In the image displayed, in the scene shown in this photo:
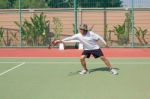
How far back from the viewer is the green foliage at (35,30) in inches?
803

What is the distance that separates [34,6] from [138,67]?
12.3 m

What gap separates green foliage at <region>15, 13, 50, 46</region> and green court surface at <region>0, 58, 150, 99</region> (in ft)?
21.1

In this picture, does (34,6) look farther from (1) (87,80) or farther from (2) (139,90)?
(2) (139,90)

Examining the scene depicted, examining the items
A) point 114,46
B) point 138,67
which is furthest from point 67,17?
point 138,67

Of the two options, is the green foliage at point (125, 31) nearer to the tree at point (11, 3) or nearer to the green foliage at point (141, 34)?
the green foliage at point (141, 34)

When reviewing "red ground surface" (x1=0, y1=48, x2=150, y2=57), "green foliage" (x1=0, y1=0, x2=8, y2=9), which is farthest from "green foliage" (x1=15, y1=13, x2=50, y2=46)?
"green foliage" (x1=0, y1=0, x2=8, y2=9)

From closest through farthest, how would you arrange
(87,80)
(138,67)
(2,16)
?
(87,80) < (138,67) < (2,16)

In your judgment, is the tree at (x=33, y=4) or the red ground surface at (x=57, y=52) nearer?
the red ground surface at (x=57, y=52)

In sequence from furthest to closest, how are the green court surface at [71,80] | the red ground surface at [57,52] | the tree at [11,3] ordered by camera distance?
the tree at [11,3], the red ground surface at [57,52], the green court surface at [71,80]

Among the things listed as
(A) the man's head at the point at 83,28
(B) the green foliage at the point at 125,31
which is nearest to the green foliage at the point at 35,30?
(B) the green foliage at the point at 125,31

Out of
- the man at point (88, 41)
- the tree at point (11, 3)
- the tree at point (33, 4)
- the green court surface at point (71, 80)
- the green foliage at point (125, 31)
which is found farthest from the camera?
the tree at point (11, 3)

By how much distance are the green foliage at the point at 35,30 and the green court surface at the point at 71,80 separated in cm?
644

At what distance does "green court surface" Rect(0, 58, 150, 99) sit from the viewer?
829 centimetres

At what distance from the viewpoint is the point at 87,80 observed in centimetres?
1002
